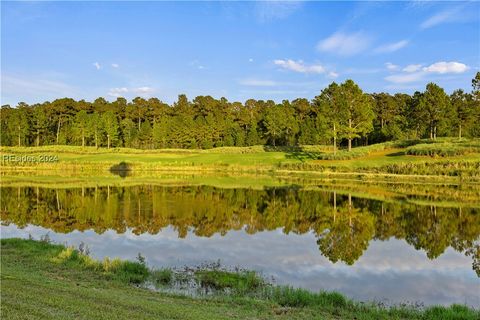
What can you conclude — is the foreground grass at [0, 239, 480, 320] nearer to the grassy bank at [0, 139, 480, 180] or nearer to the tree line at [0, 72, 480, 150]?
the grassy bank at [0, 139, 480, 180]

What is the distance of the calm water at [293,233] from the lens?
50.7 feet

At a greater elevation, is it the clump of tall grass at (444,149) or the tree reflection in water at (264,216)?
the clump of tall grass at (444,149)

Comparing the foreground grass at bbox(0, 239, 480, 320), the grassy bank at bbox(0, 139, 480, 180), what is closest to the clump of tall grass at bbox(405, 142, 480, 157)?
the grassy bank at bbox(0, 139, 480, 180)

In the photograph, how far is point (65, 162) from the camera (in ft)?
246

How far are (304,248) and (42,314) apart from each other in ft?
45.0

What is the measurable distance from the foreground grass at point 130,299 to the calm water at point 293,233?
1774 millimetres

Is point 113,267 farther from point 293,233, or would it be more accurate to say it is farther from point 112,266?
point 293,233

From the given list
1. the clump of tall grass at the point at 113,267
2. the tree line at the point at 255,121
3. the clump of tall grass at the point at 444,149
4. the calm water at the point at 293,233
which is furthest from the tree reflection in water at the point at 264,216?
the tree line at the point at 255,121

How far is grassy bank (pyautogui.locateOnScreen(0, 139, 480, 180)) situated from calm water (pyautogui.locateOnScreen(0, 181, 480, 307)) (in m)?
18.2

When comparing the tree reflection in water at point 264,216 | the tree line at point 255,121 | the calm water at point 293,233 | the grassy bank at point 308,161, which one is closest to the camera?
the calm water at point 293,233

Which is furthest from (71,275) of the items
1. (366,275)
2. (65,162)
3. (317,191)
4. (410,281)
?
(65,162)

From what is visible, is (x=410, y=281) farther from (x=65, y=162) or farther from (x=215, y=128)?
(x=215, y=128)

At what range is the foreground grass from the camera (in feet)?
29.3

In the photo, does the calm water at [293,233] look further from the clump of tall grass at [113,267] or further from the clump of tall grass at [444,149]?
the clump of tall grass at [444,149]
